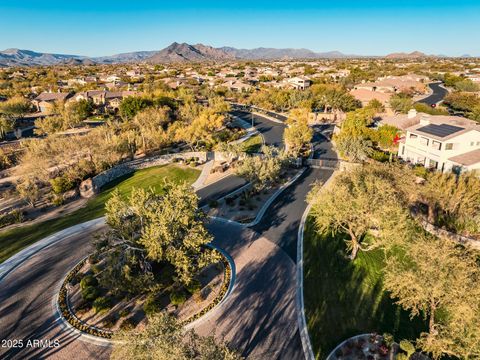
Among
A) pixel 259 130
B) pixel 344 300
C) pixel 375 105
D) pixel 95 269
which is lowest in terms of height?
pixel 344 300

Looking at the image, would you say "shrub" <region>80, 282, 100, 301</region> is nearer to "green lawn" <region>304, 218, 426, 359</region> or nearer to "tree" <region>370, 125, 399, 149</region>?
"green lawn" <region>304, 218, 426, 359</region>

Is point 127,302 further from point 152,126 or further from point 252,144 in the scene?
point 252,144

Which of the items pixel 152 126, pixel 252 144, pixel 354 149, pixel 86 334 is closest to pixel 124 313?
pixel 86 334

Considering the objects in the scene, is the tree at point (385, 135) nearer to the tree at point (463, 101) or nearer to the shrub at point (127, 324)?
the tree at point (463, 101)

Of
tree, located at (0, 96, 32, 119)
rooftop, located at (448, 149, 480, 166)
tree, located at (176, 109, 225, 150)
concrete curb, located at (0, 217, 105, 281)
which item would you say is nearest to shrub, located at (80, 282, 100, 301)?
concrete curb, located at (0, 217, 105, 281)

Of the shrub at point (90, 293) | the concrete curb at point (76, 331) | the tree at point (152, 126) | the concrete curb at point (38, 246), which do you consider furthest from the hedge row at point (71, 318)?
the tree at point (152, 126)

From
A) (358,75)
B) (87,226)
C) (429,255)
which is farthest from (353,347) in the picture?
(358,75)

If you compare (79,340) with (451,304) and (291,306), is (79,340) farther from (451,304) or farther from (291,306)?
(451,304)
